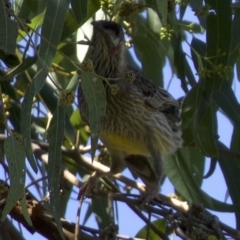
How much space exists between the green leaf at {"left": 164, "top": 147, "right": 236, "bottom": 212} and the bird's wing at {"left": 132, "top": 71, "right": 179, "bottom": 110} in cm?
26

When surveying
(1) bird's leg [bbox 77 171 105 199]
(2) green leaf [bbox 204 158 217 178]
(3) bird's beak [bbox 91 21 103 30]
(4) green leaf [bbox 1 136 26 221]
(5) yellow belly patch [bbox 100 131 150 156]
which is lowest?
(4) green leaf [bbox 1 136 26 221]

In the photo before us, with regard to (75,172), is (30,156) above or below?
below

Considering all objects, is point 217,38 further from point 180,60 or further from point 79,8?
point 79,8

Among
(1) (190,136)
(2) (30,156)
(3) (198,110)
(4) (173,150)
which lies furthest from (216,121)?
(2) (30,156)

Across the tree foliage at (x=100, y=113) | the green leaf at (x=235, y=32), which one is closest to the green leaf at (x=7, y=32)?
the tree foliage at (x=100, y=113)

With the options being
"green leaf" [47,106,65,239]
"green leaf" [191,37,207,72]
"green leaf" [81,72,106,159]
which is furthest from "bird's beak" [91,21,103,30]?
"green leaf" [81,72,106,159]

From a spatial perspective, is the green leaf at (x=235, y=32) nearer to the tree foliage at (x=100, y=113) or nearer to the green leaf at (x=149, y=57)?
the tree foliage at (x=100, y=113)

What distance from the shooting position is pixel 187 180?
346 cm

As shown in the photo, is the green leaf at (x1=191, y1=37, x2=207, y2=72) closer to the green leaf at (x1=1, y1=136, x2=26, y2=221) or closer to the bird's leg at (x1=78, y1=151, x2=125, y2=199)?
the bird's leg at (x1=78, y1=151, x2=125, y2=199)

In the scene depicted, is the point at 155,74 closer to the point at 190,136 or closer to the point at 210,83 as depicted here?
the point at 190,136

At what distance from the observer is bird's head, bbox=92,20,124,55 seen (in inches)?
131

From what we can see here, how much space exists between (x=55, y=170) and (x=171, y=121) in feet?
5.61

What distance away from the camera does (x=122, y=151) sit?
3.67 metres

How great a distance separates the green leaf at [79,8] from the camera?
2.59 m
